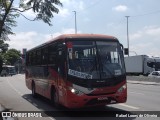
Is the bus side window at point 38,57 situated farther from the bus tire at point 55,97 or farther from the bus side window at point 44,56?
the bus tire at point 55,97

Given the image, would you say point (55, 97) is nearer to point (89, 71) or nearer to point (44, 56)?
point (44, 56)

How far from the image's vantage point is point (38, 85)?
2050 cm

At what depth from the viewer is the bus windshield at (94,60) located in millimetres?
13641

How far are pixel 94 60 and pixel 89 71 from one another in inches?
18.9

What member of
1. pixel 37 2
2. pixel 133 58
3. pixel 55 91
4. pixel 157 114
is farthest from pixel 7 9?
pixel 133 58

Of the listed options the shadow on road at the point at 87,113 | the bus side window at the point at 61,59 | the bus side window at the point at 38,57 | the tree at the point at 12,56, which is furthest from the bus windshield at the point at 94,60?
the tree at the point at 12,56

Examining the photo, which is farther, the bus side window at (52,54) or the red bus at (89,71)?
the bus side window at (52,54)

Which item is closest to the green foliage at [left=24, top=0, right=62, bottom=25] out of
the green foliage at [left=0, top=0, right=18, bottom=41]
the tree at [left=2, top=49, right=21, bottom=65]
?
the green foliage at [left=0, top=0, right=18, bottom=41]

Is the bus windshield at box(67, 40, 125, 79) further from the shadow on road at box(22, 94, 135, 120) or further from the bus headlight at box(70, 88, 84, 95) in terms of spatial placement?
the shadow on road at box(22, 94, 135, 120)

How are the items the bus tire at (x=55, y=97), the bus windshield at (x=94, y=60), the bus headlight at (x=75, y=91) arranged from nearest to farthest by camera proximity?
the bus headlight at (x=75, y=91) → the bus windshield at (x=94, y=60) → the bus tire at (x=55, y=97)

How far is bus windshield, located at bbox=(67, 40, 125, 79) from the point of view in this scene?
13641 millimetres

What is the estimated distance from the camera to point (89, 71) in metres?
13.6

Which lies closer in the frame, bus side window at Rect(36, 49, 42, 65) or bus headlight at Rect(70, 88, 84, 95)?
bus headlight at Rect(70, 88, 84, 95)

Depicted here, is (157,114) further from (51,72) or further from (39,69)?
(39,69)
